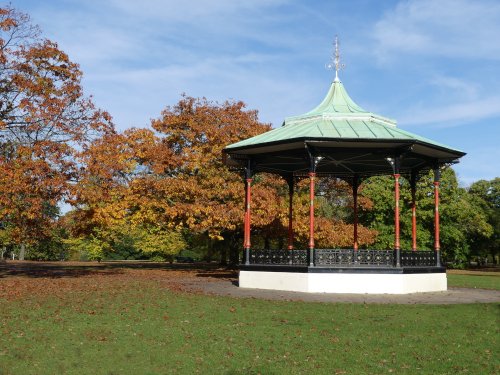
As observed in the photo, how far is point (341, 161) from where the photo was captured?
26.6m

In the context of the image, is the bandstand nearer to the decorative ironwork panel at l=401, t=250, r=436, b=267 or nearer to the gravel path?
the decorative ironwork panel at l=401, t=250, r=436, b=267

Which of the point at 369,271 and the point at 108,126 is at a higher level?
the point at 108,126

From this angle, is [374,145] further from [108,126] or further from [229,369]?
[229,369]

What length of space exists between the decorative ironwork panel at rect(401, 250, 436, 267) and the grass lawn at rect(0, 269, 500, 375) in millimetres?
5697

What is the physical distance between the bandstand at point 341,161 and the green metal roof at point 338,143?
0.13ft

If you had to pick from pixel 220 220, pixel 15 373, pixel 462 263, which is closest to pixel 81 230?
pixel 220 220

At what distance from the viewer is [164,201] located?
34.6 metres

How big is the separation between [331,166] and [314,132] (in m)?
6.96

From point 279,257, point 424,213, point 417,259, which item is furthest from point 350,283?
point 424,213

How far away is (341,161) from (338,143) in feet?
15.6

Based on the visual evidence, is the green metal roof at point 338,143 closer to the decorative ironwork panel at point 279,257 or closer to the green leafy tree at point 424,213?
the decorative ironwork panel at point 279,257

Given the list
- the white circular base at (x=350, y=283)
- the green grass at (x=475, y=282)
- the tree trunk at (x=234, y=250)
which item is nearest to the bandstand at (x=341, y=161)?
the white circular base at (x=350, y=283)

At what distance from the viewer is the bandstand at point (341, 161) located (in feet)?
69.3

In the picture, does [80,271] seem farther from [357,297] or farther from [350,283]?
[357,297]
